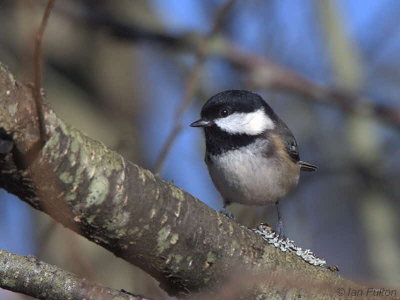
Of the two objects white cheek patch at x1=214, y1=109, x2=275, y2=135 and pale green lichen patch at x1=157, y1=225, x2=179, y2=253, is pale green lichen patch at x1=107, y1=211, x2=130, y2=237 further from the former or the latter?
white cheek patch at x1=214, y1=109, x2=275, y2=135

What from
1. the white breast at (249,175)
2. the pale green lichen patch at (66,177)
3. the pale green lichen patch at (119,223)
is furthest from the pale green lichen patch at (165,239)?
the white breast at (249,175)

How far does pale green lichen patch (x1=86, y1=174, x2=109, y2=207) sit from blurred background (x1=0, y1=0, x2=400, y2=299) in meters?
2.06

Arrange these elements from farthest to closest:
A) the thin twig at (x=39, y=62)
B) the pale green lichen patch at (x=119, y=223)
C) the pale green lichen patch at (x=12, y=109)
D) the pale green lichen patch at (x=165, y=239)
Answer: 1. the pale green lichen patch at (x=165, y=239)
2. the pale green lichen patch at (x=119, y=223)
3. the pale green lichen patch at (x=12, y=109)
4. the thin twig at (x=39, y=62)

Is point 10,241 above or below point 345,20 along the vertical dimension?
below

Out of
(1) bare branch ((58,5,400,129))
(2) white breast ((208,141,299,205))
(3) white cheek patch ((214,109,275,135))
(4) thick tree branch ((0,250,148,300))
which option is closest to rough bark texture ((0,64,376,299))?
(4) thick tree branch ((0,250,148,300))

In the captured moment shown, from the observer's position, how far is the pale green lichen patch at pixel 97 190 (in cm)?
165

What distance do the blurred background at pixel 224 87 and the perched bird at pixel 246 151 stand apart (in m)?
0.29

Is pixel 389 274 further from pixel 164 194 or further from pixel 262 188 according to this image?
pixel 164 194

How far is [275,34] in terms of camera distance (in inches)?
201

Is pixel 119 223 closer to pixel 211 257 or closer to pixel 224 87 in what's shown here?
pixel 211 257

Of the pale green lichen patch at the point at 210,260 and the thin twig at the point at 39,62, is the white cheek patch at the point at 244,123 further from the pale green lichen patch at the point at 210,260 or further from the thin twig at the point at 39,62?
the thin twig at the point at 39,62

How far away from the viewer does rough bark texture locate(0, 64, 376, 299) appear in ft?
4.99

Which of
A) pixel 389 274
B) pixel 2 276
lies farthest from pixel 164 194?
pixel 389 274

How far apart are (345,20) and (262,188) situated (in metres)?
2.16
